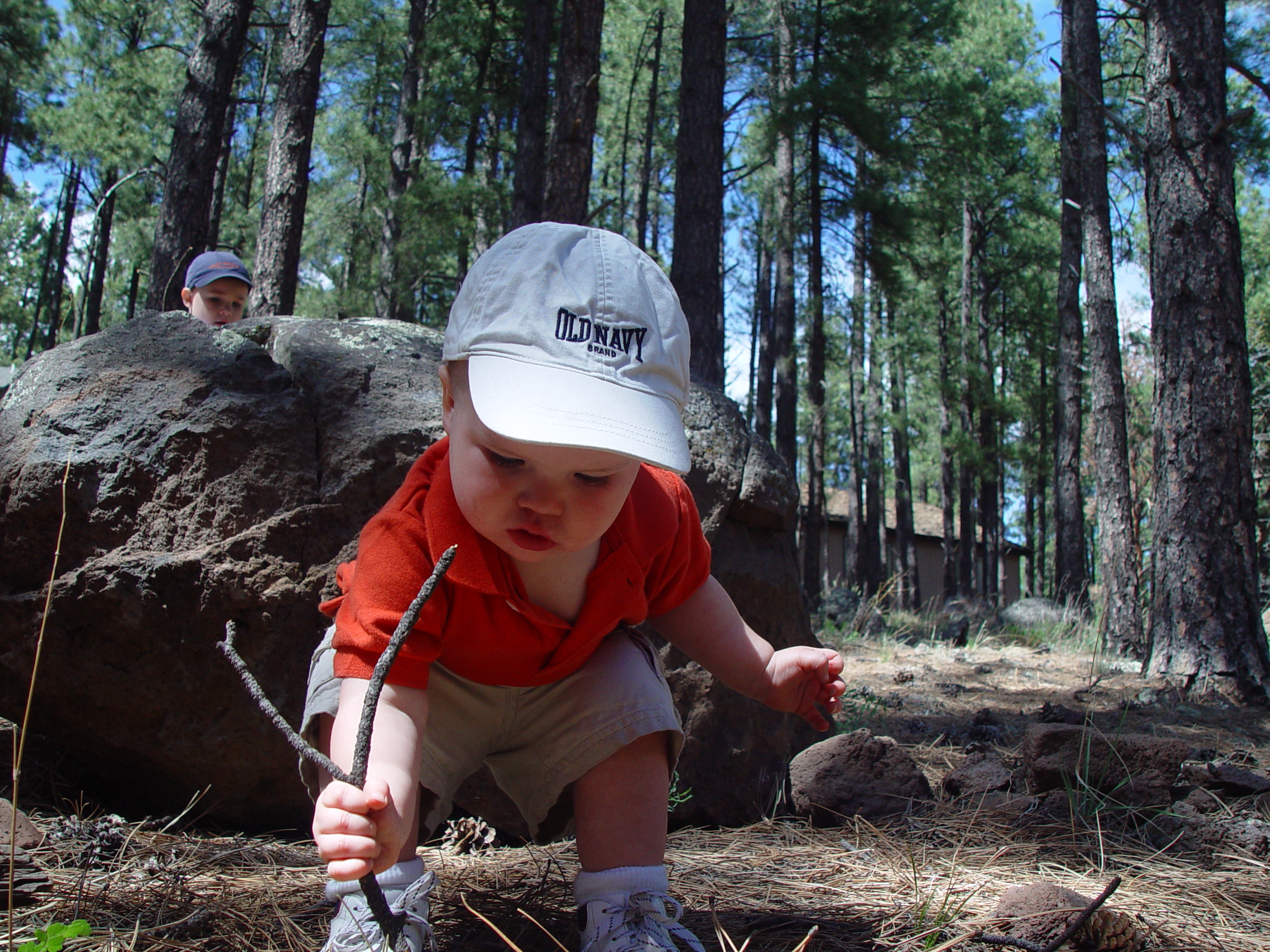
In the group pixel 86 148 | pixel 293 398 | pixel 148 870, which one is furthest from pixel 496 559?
pixel 86 148

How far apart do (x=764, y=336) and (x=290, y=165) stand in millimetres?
12695

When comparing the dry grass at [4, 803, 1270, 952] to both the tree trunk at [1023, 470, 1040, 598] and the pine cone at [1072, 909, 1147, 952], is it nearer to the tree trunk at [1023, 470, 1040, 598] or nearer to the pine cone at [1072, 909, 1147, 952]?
the pine cone at [1072, 909, 1147, 952]

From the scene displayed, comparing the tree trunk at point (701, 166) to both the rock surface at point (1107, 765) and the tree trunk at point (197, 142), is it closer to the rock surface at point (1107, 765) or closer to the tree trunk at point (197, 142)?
the tree trunk at point (197, 142)

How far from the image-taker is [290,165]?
22.1 feet

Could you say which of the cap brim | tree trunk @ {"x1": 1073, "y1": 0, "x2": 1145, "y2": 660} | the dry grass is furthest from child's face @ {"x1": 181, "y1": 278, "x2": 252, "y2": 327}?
tree trunk @ {"x1": 1073, "y1": 0, "x2": 1145, "y2": 660}

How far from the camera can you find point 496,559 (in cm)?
146

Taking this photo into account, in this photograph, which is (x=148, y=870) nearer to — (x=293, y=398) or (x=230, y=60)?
(x=293, y=398)

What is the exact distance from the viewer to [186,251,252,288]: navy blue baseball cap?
4.12 m

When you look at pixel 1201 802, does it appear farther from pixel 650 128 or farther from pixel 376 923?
pixel 650 128

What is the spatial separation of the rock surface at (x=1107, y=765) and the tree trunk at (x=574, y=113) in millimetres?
4692

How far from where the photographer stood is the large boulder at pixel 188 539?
2.19 meters

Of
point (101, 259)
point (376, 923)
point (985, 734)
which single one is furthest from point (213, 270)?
point (101, 259)

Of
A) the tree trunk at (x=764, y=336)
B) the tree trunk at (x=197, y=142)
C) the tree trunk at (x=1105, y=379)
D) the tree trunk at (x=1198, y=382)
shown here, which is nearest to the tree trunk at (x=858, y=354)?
the tree trunk at (x=764, y=336)

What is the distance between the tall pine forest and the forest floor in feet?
5.73
